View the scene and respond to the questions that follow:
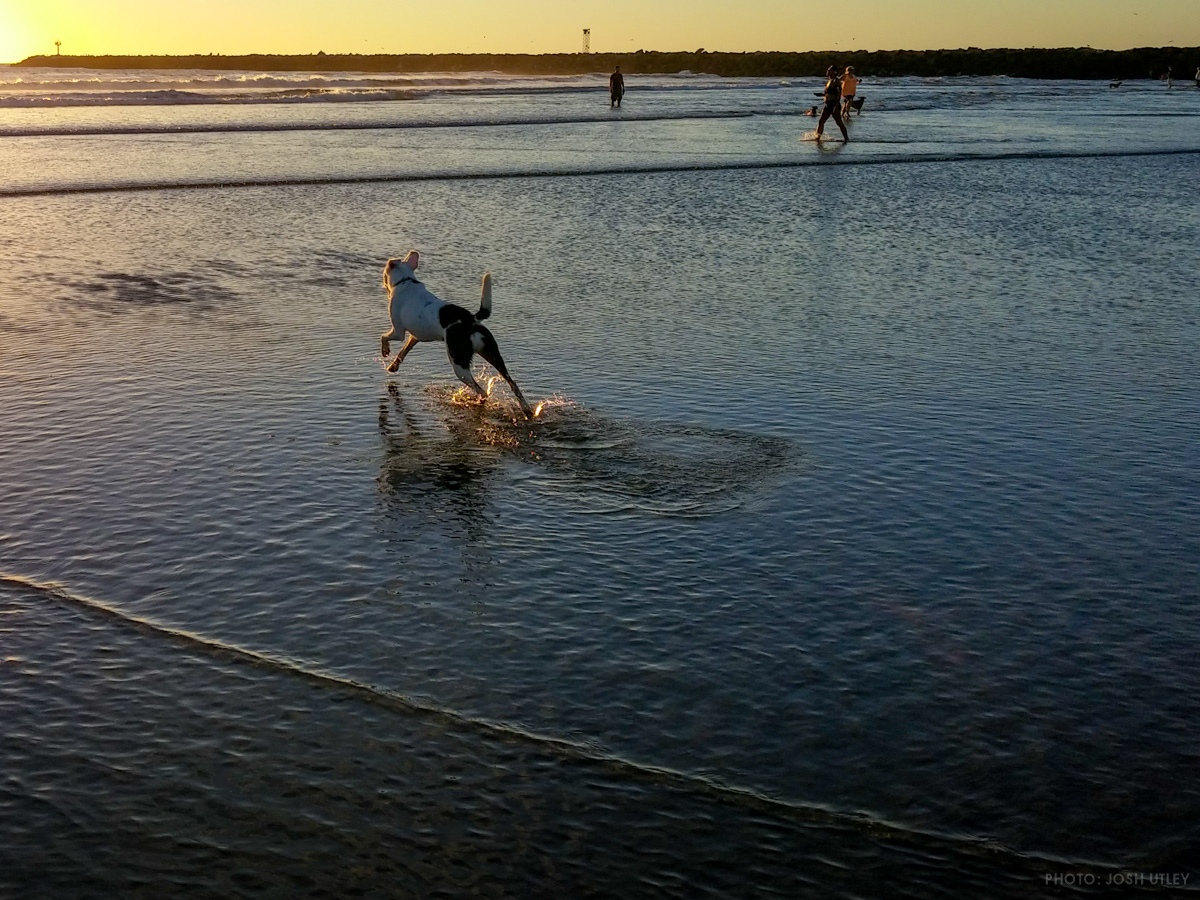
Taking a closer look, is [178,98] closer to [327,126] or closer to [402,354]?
[327,126]

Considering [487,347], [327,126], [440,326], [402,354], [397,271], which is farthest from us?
[327,126]

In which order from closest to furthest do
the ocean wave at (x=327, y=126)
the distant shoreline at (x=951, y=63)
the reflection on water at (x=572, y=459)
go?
the reflection on water at (x=572, y=459)
the ocean wave at (x=327, y=126)
the distant shoreline at (x=951, y=63)

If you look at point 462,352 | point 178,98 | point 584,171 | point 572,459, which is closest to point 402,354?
point 462,352

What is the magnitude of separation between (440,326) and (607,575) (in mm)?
4034

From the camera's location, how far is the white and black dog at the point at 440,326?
954 centimetres

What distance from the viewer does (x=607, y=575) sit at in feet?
21.5

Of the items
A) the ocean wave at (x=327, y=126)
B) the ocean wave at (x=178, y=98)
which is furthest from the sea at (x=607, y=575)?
the ocean wave at (x=178, y=98)

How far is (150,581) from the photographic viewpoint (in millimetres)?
6488

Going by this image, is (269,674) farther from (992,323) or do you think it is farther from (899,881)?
(992,323)

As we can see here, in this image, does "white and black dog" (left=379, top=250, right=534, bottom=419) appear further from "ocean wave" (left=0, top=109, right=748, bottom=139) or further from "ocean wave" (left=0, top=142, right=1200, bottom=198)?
"ocean wave" (left=0, top=109, right=748, bottom=139)

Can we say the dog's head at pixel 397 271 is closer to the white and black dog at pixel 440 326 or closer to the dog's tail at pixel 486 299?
the white and black dog at pixel 440 326

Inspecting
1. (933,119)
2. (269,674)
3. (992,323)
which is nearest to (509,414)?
(269,674)

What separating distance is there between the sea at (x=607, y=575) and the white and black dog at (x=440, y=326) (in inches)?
10.2

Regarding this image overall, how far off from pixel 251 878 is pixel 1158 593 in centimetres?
445
